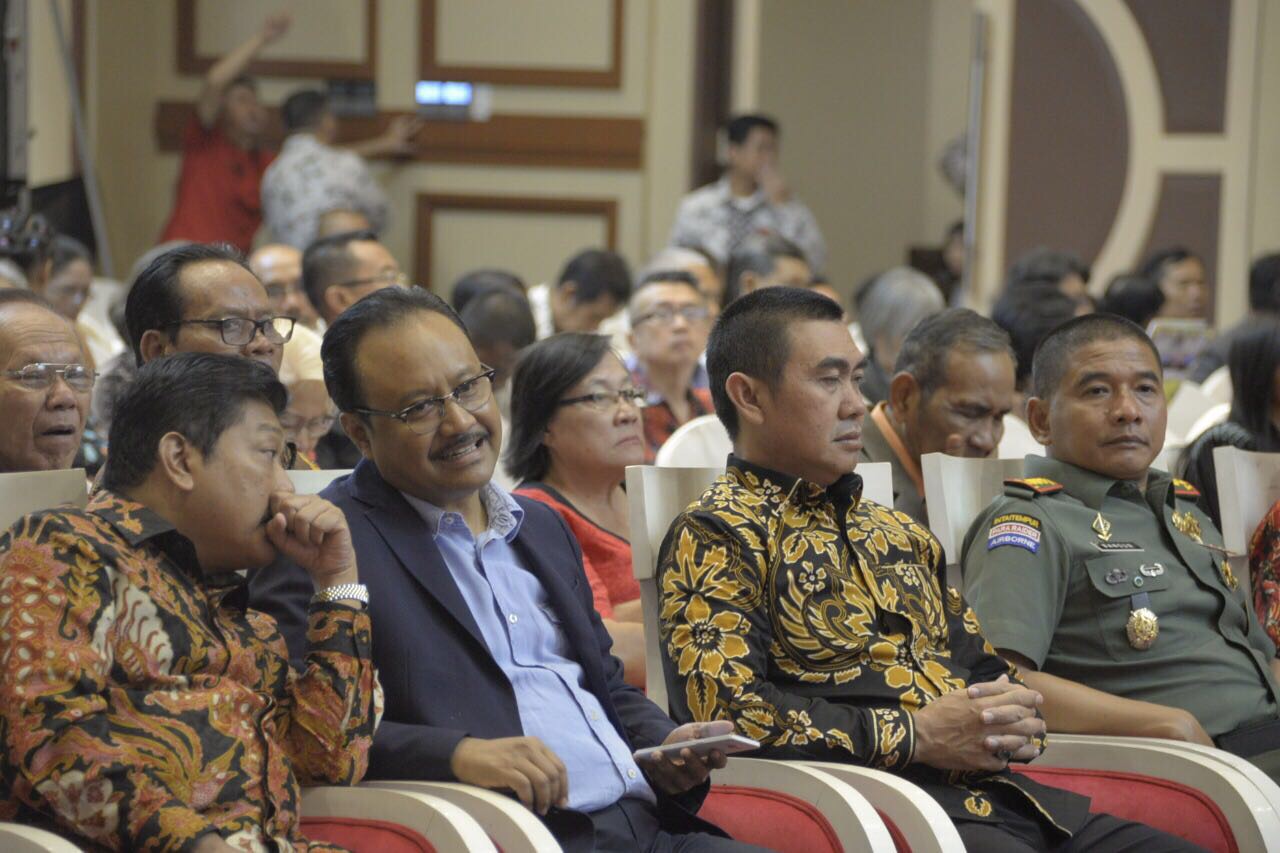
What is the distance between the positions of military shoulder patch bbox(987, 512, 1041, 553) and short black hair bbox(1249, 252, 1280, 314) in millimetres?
3518

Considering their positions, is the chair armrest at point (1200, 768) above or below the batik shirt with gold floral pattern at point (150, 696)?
below

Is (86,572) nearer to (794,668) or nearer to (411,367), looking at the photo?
(411,367)

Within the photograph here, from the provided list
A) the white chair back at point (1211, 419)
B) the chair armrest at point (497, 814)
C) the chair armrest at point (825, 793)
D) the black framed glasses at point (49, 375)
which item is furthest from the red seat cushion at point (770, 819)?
the white chair back at point (1211, 419)

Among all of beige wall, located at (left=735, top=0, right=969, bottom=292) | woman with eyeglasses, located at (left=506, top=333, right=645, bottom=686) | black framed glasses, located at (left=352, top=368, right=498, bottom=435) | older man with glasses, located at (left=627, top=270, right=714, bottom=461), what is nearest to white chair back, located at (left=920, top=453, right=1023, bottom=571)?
woman with eyeglasses, located at (left=506, top=333, right=645, bottom=686)

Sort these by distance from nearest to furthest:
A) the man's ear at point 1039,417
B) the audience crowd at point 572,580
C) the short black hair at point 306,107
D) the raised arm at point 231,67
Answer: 1. the audience crowd at point 572,580
2. the man's ear at point 1039,417
3. the short black hair at point 306,107
4. the raised arm at point 231,67

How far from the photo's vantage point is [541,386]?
3.18m

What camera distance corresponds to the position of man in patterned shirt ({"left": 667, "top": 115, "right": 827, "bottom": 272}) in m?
7.55

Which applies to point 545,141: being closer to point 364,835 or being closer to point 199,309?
point 199,309

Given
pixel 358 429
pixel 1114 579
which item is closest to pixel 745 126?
pixel 1114 579

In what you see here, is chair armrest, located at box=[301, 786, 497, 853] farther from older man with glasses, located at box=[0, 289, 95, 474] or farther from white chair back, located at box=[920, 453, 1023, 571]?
white chair back, located at box=[920, 453, 1023, 571]

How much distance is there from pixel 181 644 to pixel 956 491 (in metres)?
1.53

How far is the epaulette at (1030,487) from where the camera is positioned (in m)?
2.88

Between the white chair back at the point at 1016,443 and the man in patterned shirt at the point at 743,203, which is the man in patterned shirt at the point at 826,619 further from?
the man in patterned shirt at the point at 743,203

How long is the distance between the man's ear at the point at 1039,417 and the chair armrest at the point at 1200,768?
0.61m
